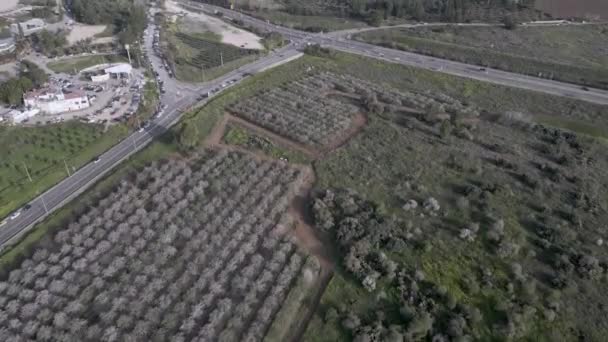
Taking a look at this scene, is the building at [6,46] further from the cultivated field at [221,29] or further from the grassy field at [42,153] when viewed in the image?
the cultivated field at [221,29]

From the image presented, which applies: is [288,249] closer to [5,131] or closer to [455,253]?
[455,253]

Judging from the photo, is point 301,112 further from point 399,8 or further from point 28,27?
point 28,27

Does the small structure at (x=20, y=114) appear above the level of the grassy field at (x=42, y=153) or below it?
above

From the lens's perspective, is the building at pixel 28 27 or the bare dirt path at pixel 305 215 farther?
the building at pixel 28 27

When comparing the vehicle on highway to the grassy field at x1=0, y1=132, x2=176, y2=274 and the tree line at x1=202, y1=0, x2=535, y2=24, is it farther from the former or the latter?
the tree line at x1=202, y1=0, x2=535, y2=24

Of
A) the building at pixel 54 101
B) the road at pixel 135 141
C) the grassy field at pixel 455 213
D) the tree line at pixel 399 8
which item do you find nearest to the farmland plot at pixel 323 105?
the grassy field at pixel 455 213

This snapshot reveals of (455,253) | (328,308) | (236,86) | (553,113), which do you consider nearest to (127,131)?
(236,86)

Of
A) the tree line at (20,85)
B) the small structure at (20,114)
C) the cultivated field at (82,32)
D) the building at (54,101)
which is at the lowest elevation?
the small structure at (20,114)

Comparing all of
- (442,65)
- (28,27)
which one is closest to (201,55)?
(28,27)
